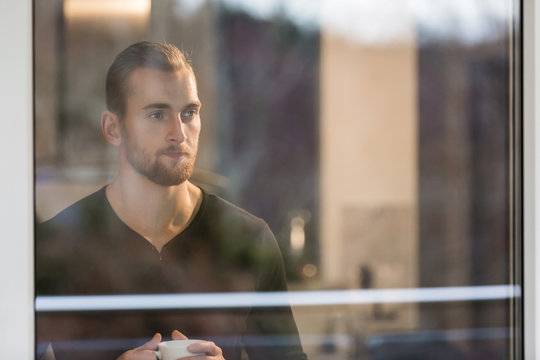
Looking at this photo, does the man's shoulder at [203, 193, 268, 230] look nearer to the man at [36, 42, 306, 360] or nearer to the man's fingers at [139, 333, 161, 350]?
the man at [36, 42, 306, 360]

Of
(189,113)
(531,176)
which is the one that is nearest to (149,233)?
(189,113)

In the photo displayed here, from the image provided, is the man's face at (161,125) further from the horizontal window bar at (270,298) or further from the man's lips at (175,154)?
the horizontal window bar at (270,298)

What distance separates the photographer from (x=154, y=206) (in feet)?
3.49

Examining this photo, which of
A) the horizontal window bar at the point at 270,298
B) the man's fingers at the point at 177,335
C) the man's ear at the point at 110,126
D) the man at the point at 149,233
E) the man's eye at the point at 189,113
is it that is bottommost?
the man's fingers at the point at 177,335

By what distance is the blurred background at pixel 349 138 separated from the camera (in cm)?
103

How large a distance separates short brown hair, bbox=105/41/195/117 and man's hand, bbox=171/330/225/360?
1.30 ft

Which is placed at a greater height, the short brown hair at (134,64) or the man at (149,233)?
the short brown hair at (134,64)

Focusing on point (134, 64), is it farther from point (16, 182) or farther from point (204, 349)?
point (204, 349)

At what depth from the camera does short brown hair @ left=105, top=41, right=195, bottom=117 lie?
40.8 inches

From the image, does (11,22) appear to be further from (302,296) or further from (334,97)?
(302,296)

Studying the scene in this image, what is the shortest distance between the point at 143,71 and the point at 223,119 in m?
0.16

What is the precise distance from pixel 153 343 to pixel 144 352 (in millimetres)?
22

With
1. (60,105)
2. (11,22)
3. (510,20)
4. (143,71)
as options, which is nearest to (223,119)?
(143,71)

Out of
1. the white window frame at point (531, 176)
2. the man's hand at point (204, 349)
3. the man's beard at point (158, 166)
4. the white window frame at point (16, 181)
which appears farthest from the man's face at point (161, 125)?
the white window frame at point (531, 176)
